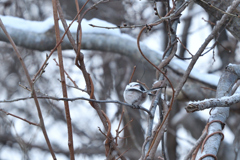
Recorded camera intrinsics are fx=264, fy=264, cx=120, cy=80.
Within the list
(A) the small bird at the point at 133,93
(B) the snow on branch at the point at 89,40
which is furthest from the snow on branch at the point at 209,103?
(B) the snow on branch at the point at 89,40

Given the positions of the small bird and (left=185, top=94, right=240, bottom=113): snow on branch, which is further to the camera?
the small bird

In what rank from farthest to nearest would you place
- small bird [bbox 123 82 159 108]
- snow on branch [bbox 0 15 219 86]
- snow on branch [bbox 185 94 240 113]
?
1. snow on branch [bbox 0 15 219 86]
2. small bird [bbox 123 82 159 108]
3. snow on branch [bbox 185 94 240 113]

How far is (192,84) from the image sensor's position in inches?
85.7

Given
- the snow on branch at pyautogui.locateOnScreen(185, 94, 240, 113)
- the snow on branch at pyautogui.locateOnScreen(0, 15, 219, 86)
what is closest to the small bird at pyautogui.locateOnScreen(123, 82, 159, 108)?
the snow on branch at pyautogui.locateOnScreen(185, 94, 240, 113)

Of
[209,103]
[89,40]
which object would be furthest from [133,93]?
[89,40]

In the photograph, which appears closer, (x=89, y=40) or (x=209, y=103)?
(x=209, y=103)

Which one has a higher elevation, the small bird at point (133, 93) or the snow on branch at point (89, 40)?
the snow on branch at point (89, 40)

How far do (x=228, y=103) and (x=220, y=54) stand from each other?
3.38 metres

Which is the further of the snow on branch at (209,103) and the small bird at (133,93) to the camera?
the small bird at (133,93)

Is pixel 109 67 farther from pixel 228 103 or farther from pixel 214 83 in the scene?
pixel 228 103

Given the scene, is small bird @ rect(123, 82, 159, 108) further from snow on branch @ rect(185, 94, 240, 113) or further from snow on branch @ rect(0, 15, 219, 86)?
snow on branch @ rect(0, 15, 219, 86)

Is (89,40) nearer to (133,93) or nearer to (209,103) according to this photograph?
(133,93)

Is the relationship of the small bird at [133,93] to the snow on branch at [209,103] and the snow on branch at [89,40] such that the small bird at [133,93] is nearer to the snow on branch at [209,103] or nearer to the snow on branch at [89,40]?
the snow on branch at [209,103]

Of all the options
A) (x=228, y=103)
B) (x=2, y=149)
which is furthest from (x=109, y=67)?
(x=228, y=103)
